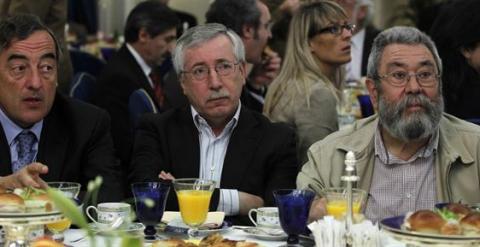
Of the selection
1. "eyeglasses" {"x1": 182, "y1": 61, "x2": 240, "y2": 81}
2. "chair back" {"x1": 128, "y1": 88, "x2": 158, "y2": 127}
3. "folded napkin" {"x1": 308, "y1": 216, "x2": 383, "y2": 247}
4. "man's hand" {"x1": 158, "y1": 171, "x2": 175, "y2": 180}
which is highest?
"eyeglasses" {"x1": 182, "y1": 61, "x2": 240, "y2": 81}

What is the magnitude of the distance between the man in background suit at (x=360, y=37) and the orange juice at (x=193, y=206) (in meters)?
4.62

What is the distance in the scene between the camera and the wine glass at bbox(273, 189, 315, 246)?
2.96 meters

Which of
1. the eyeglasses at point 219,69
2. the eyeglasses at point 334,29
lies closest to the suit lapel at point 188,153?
the eyeglasses at point 219,69

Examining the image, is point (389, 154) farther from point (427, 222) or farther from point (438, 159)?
point (427, 222)

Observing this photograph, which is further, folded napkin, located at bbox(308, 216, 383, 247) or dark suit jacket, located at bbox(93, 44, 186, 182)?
dark suit jacket, located at bbox(93, 44, 186, 182)

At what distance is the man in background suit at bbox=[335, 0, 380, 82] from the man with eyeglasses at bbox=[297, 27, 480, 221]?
3894 mm

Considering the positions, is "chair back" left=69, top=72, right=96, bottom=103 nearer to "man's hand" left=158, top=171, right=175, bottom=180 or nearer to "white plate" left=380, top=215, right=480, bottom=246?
"man's hand" left=158, top=171, right=175, bottom=180

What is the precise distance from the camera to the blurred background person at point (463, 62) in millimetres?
4527

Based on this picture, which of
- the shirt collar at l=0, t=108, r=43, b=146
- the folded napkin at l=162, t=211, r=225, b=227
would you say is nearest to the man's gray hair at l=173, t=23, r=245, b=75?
the shirt collar at l=0, t=108, r=43, b=146

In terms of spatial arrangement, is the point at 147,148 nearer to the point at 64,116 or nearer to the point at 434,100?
the point at 64,116

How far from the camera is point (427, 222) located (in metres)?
2.56

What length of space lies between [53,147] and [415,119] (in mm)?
1449

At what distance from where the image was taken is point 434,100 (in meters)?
3.56

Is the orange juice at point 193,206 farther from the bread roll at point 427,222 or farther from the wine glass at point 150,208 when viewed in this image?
the bread roll at point 427,222
